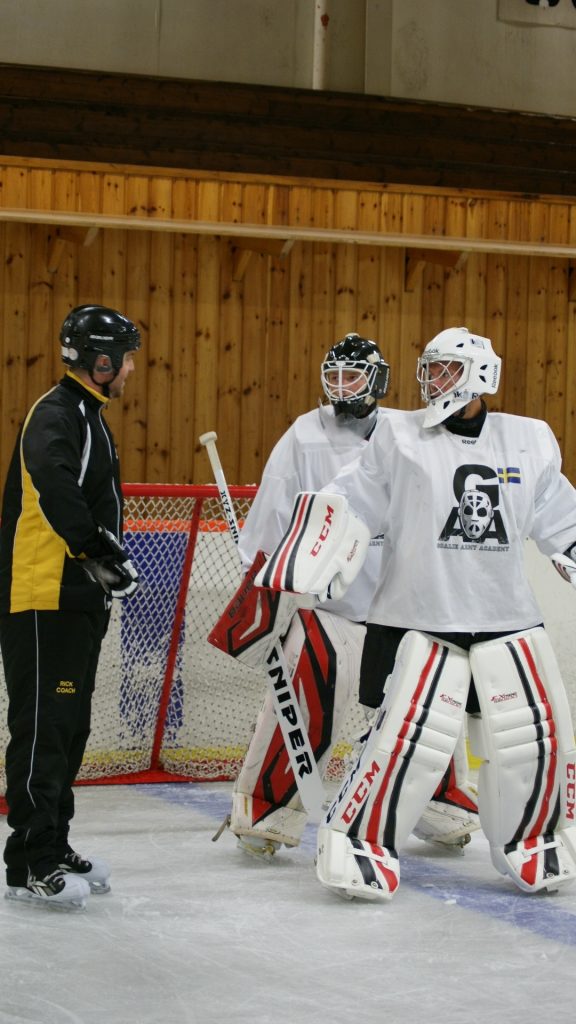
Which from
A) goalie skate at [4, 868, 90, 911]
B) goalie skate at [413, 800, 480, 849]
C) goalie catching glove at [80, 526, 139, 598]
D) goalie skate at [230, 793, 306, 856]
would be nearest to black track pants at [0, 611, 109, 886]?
goalie skate at [4, 868, 90, 911]

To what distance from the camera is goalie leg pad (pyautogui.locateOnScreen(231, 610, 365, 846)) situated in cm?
336

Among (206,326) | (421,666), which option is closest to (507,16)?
(206,326)

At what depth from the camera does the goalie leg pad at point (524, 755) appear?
302 centimetres

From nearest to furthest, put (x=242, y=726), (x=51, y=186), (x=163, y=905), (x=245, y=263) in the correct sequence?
(x=163, y=905) < (x=242, y=726) < (x=51, y=186) < (x=245, y=263)

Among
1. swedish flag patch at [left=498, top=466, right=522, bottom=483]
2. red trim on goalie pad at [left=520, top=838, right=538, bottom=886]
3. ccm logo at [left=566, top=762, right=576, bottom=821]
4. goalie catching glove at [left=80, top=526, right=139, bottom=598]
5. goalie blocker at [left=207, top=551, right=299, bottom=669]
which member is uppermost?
swedish flag patch at [left=498, top=466, right=522, bottom=483]

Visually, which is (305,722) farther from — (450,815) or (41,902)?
(41,902)

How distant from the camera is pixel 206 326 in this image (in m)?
7.48

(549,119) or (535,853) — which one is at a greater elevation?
(549,119)

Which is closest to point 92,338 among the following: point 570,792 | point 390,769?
point 390,769

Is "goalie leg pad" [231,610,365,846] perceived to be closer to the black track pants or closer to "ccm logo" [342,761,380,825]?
"ccm logo" [342,761,380,825]

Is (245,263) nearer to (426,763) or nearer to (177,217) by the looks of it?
(177,217)

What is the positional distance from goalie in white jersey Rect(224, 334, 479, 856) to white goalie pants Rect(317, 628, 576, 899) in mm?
333

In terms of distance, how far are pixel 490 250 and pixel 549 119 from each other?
0.83 metres

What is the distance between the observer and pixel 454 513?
3035 millimetres
